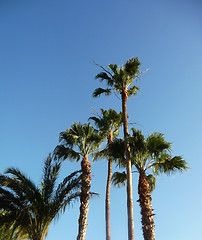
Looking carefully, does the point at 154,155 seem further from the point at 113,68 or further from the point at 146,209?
the point at 113,68

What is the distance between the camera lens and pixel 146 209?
11.2 metres

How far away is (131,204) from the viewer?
34.7ft

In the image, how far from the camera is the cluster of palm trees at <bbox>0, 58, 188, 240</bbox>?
34.4ft

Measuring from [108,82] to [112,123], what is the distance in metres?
4.55

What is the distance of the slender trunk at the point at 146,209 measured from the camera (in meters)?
10.6

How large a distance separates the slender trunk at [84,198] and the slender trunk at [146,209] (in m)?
3.54

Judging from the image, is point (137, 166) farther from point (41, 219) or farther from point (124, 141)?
point (41, 219)

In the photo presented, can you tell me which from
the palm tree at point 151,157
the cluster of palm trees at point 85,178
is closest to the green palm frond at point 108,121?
the cluster of palm trees at point 85,178

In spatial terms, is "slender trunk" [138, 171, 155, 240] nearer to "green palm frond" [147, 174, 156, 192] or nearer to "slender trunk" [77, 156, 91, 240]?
"green palm frond" [147, 174, 156, 192]

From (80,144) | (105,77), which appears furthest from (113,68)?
(80,144)

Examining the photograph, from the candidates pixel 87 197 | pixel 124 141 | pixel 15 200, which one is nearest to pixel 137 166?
pixel 124 141

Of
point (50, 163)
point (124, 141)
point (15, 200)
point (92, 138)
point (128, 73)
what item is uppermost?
point (128, 73)

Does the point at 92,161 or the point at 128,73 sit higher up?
the point at 128,73

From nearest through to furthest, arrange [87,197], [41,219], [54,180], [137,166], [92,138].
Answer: [41,219] < [54,180] < [137,166] < [87,197] < [92,138]
